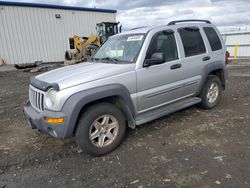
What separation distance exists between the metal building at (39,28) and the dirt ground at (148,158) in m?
16.5

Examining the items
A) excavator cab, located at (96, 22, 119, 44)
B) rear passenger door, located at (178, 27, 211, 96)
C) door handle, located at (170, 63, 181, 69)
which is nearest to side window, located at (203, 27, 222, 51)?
rear passenger door, located at (178, 27, 211, 96)

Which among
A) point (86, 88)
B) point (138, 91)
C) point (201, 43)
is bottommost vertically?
point (138, 91)

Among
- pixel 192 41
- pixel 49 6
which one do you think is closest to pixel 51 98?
pixel 192 41

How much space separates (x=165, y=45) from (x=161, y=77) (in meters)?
0.68

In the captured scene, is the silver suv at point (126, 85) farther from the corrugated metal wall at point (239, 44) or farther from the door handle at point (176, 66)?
the corrugated metal wall at point (239, 44)

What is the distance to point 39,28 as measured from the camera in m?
19.8

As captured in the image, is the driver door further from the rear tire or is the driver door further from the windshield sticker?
the rear tire

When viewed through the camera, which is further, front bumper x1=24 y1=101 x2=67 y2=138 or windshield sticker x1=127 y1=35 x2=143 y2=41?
windshield sticker x1=127 y1=35 x2=143 y2=41

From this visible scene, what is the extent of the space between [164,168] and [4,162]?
2.44 metres

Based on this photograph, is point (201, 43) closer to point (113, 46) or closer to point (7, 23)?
point (113, 46)

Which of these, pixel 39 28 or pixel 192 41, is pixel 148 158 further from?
pixel 39 28

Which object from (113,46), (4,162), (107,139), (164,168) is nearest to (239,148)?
(164,168)

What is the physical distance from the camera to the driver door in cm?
357

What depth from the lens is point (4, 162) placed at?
3238 mm
